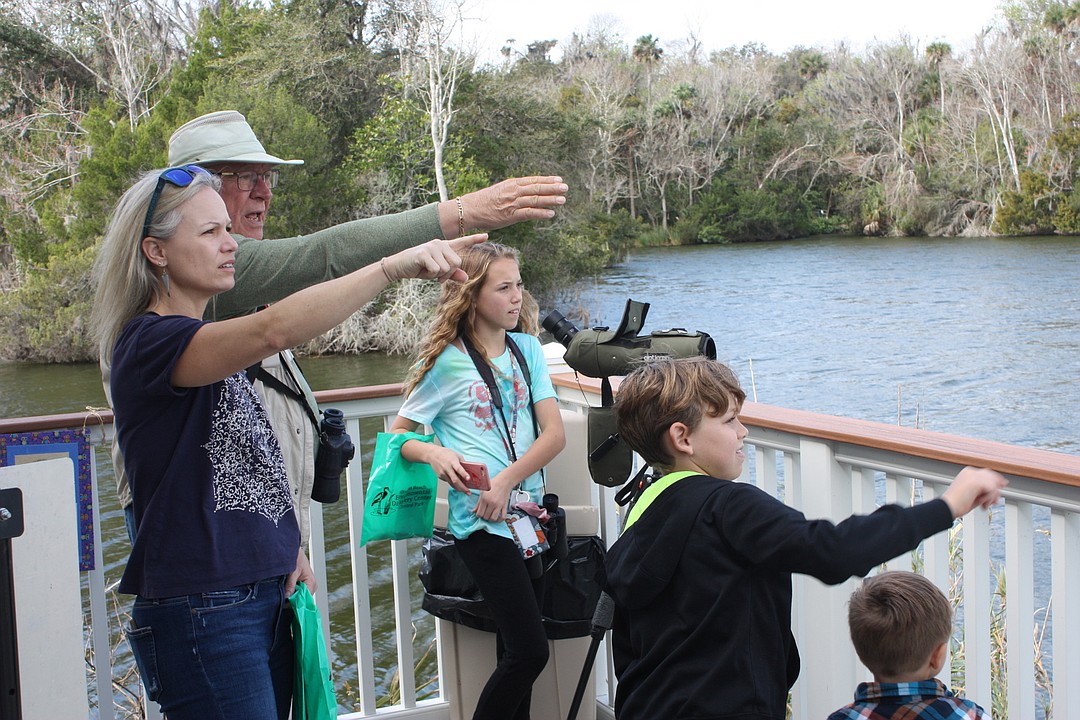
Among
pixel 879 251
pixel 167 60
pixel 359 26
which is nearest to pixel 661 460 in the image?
pixel 359 26

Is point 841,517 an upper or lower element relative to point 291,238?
lower

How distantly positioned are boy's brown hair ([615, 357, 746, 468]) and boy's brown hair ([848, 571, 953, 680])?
0.39 metres

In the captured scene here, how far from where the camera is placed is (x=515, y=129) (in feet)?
65.4

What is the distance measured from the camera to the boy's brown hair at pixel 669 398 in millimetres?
1701

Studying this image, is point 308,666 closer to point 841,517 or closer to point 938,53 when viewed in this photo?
point 841,517

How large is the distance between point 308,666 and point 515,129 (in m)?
18.9

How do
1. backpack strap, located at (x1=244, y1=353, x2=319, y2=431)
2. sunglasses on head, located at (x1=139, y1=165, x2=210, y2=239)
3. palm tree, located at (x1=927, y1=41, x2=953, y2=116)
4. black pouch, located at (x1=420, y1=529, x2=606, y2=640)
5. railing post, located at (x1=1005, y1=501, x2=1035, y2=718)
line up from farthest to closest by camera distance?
palm tree, located at (x1=927, y1=41, x2=953, y2=116) → black pouch, located at (x1=420, y1=529, x2=606, y2=640) → backpack strap, located at (x1=244, y1=353, x2=319, y2=431) → railing post, located at (x1=1005, y1=501, x2=1035, y2=718) → sunglasses on head, located at (x1=139, y1=165, x2=210, y2=239)

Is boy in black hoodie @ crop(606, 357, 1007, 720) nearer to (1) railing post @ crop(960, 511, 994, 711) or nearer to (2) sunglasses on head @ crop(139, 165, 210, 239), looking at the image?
(1) railing post @ crop(960, 511, 994, 711)

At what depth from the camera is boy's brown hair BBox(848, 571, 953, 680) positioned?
1.65 meters

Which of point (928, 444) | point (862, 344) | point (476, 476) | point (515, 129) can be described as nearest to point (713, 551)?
point (928, 444)

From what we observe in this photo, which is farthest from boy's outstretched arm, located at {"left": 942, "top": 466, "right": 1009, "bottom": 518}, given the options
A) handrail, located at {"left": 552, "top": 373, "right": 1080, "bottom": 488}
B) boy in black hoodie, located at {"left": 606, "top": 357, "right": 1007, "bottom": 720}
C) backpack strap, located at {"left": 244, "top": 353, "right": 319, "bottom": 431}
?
backpack strap, located at {"left": 244, "top": 353, "right": 319, "bottom": 431}

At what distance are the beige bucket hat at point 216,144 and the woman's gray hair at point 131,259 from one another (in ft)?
1.03

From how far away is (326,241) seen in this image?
1816mm

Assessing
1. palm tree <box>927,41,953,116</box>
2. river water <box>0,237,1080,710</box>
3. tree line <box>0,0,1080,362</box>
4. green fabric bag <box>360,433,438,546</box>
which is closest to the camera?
green fabric bag <box>360,433,438,546</box>
